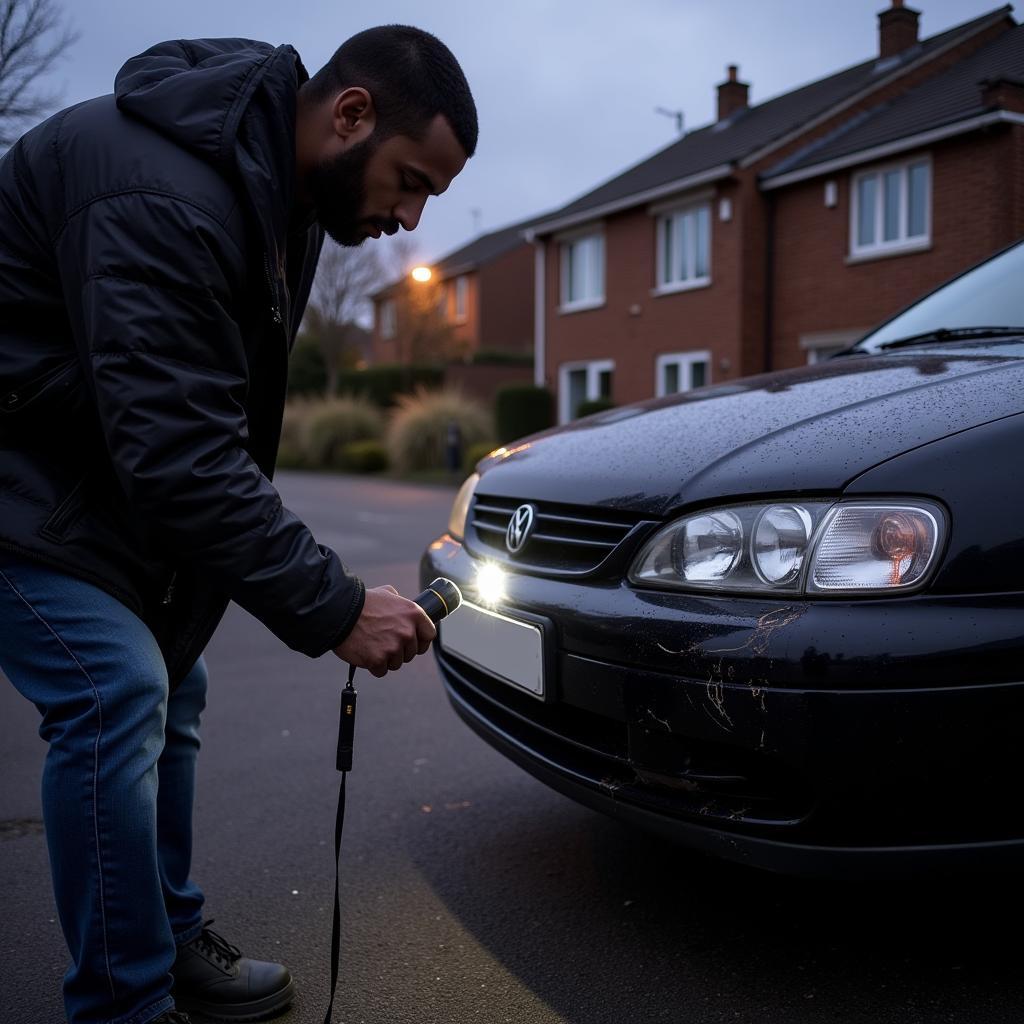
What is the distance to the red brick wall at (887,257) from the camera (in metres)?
14.6

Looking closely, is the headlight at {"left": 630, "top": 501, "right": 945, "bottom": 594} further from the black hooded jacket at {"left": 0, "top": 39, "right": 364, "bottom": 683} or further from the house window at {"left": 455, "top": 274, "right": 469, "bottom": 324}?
the house window at {"left": 455, "top": 274, "right": 469, "bottom": 324}

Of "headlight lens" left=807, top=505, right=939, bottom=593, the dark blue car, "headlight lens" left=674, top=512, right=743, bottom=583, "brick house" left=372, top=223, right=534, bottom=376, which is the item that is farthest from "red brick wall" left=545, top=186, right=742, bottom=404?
"headlight lens" left=807, top=505, right=939, bottom=593

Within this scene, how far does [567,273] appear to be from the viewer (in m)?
23.7

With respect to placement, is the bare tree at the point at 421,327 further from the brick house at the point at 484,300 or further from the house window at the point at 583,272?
the house window at the point at 583,272

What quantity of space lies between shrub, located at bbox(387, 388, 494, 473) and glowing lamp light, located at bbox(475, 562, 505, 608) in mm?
19965

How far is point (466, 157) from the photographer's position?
1813 mm

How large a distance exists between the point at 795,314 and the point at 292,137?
Result: 17.4m

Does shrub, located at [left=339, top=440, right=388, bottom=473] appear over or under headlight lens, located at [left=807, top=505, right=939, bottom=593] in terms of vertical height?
under

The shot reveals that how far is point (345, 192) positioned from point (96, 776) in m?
1.01

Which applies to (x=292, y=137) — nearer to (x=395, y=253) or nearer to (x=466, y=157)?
(x=466, y=157)

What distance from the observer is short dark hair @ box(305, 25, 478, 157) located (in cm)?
169

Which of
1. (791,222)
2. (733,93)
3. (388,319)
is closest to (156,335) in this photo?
(791,222)

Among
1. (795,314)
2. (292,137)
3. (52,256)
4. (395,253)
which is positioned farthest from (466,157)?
(395,253)

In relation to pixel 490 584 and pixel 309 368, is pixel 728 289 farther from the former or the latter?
pixel 309 368
